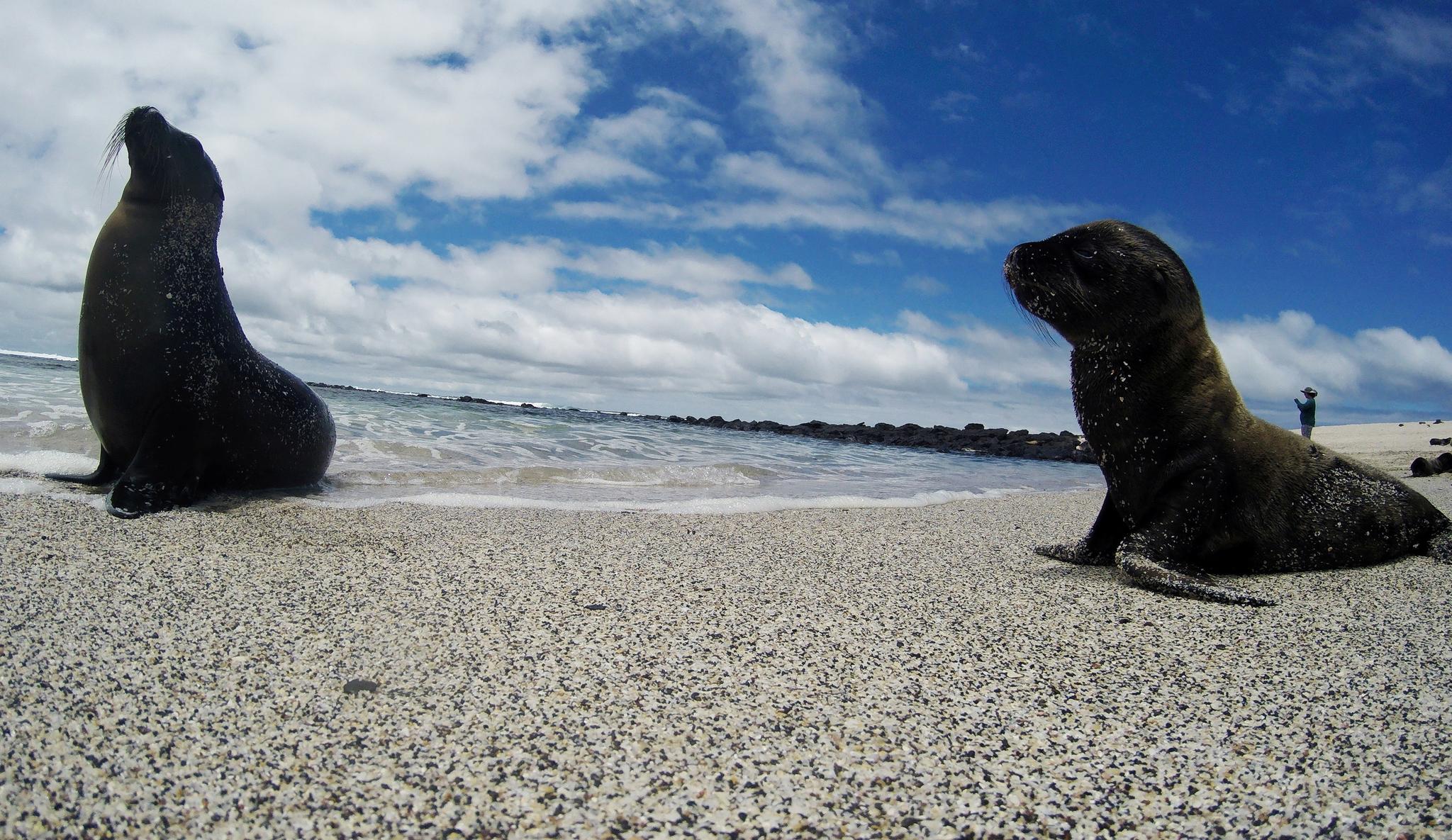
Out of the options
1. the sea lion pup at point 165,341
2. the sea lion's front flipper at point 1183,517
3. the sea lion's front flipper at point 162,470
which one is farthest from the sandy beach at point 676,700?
the sea lion pup at point 165,341

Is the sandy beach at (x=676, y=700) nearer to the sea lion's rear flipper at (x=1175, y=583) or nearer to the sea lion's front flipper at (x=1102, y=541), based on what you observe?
the sea lion's rear flipper at (x=1175, y=583)

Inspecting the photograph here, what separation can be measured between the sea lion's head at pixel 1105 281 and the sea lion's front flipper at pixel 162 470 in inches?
186

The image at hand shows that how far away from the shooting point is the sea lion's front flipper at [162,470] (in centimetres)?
436

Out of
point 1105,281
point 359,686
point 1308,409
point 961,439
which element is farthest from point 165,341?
point 961,439

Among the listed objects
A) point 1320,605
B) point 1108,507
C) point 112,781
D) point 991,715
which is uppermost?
point 1108,507

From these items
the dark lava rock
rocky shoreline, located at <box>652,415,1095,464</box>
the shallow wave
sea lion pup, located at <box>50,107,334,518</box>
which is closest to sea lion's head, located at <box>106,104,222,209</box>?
sea lion pup, located at <box>50,107,334,518</box>

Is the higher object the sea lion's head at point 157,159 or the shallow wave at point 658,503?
the sea lion's head at point 157,159

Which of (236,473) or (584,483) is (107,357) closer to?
(236,473)

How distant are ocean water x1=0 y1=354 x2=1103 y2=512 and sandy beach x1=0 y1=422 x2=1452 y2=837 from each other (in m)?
2.72

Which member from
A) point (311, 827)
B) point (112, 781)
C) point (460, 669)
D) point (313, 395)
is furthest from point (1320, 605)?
point (313, 395)

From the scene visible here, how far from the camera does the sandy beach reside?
1.50 m

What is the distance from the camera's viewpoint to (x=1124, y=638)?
265 centimetres

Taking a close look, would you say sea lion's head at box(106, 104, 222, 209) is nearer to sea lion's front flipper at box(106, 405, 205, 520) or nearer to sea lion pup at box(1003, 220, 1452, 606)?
sea lion's front flipper at box(106, 405, 205, 520)

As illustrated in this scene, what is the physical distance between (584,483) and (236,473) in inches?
127
